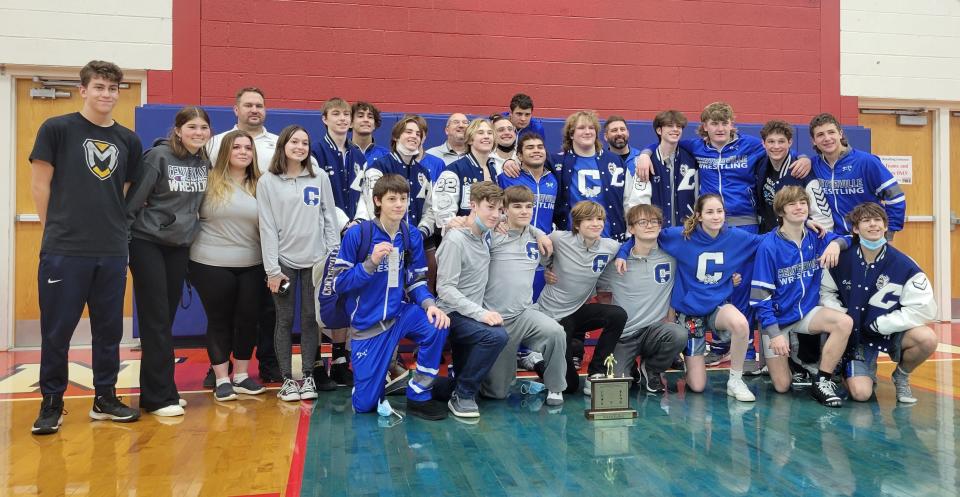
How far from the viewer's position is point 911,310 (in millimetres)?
3697

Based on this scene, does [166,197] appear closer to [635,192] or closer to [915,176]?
[635,192]

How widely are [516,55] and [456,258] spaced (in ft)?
10.9

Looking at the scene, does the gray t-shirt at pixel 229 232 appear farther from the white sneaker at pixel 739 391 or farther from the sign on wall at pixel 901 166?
the sign on wall at pixel 901 166

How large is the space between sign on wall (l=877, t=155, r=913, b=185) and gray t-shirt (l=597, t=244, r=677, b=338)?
14.8ft

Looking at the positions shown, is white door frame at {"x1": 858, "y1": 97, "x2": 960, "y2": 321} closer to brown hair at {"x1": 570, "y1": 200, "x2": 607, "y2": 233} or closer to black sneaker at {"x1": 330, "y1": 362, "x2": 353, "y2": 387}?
brown hair at {"x1": 570, "y1": 200, "x2": 607, "y2": 233}

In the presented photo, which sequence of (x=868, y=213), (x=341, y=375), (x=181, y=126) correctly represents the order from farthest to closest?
(x=341, y=375) → (x=868, y=213) → (x=181, y=126)

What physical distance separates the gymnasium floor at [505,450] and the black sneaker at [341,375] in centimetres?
27

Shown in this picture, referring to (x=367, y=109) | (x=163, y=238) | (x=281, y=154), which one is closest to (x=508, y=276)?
(x=281, y=154)

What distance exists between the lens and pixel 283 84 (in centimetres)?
603

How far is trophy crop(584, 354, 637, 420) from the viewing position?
339 centimetres

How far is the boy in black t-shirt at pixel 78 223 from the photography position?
10.3ft

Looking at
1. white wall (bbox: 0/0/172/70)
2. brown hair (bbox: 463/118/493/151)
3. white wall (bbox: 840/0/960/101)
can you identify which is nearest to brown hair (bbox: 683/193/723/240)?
brown hair (bbox: 463/118/493/151)

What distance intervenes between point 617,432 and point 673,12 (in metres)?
4.81

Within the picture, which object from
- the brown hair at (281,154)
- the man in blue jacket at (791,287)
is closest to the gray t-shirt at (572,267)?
the man in blue jacket at (791,287)
